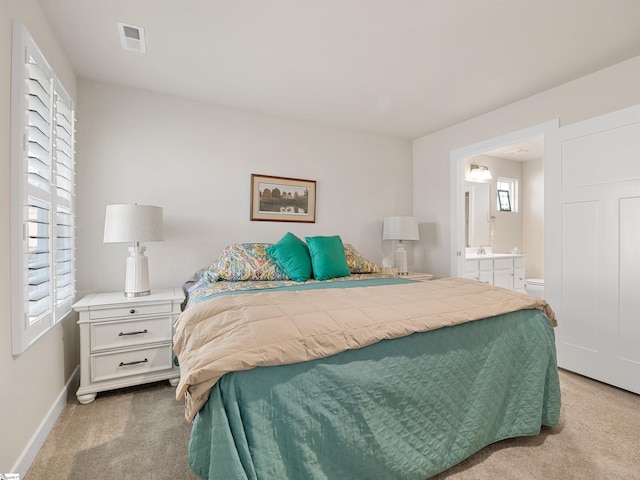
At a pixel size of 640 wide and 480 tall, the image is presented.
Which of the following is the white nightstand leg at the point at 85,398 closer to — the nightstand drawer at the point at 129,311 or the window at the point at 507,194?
the nightstand drawer at the point at 129,311

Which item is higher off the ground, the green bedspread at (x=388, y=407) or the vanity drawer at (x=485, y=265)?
the vanity drawer at (x=485, y=265)

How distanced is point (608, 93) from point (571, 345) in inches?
80.8

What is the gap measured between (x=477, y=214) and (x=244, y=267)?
3.84 metres

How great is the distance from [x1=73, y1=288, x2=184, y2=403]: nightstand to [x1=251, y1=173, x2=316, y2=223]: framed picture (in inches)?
48.5

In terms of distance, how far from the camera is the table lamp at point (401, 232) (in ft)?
12.0

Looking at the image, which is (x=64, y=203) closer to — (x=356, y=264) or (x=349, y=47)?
(x=349, y=47)

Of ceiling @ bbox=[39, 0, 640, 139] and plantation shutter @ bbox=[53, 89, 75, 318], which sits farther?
plantation shutter @ bbox=[53, 89, 75, 318]

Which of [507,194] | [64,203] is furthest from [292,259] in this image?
[507,194]

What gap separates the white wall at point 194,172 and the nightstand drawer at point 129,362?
697mm

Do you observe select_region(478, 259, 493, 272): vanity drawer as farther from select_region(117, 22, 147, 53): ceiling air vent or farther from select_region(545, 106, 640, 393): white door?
select_region(117, 22, 147, 53): ceiling air vent

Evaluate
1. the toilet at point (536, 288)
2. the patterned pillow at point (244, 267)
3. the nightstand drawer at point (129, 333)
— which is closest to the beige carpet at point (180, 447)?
the nightstand drawer at point (129, 333)

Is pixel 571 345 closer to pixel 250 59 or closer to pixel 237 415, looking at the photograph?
pixel 237 415

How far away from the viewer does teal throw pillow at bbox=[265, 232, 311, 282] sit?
263 cm

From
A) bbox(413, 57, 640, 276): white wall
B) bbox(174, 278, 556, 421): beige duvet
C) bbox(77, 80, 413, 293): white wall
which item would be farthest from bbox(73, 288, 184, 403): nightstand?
bbox(413, 57, 640, 276): white wall
